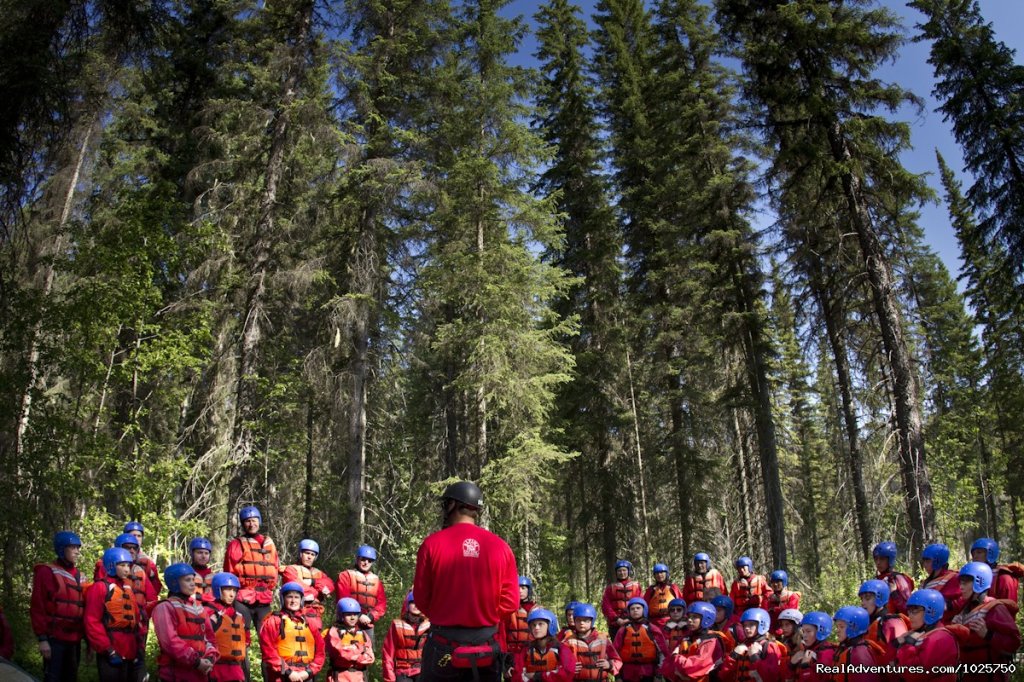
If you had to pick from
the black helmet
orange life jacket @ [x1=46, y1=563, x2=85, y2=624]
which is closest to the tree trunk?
the black helmet

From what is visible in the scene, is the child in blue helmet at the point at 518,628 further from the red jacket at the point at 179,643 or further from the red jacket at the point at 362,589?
the red jacket at the point at 179,643

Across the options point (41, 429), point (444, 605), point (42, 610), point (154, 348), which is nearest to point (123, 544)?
point (42, 610)

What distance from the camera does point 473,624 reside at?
432 centimetres

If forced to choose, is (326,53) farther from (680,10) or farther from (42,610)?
(42,610)

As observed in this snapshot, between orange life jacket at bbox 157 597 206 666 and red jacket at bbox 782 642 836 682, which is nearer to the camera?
orange life jacket at bbox 157 597 206 666

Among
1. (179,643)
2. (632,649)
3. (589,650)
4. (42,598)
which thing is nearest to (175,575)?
(179,643)

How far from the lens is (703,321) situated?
64.1 feet

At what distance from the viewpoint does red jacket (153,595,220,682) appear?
6996mm

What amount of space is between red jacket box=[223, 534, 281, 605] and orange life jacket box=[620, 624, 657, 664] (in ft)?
17.5

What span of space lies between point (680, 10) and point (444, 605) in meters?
21.6

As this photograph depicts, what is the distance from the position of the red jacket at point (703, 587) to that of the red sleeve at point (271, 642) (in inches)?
290

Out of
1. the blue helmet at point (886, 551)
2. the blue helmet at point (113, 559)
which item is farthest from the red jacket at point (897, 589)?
the blue helmet at point (113, 559)

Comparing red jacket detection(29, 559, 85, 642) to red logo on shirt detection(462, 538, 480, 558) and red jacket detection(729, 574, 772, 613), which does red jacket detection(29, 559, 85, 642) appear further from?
red jacket detection(729, 574, 772, 613)

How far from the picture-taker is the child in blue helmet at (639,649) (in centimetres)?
1002
